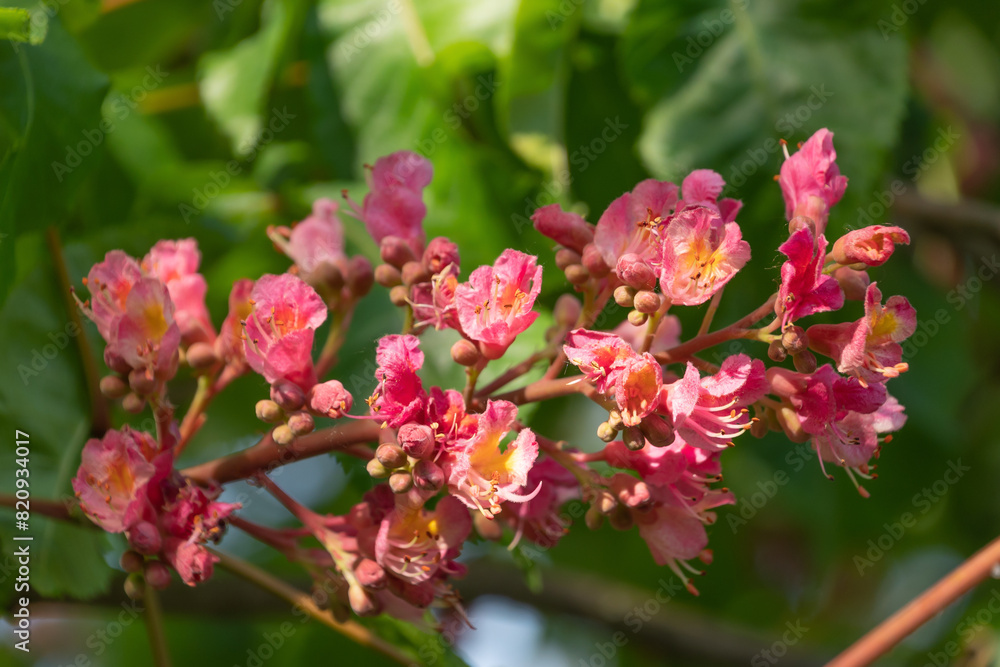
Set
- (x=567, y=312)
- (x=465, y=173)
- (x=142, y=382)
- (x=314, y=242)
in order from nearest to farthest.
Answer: (x=142, y=382)
(x=567, y=312)
(x=314, y=242)
(x=465, y=173)

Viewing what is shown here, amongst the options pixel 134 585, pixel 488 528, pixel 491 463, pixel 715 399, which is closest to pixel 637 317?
pixel 715 399

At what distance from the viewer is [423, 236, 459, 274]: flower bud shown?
1.23 metres

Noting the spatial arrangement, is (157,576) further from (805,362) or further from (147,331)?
(805,362)

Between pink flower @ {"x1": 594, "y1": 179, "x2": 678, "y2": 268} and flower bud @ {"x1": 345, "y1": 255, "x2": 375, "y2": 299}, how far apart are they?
38 centimetres

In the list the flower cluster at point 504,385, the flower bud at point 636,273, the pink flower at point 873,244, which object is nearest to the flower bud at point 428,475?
the flower cluster at point 504,385

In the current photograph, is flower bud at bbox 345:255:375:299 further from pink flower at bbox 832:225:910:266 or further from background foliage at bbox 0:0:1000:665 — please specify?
pink flower at bbox 832:225:910:266

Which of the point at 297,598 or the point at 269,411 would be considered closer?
the point at 269,411

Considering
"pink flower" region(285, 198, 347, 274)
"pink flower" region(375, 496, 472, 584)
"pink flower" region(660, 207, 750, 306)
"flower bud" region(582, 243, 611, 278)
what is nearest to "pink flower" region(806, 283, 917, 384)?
"pink flower" region(660, 207, 750, 306)

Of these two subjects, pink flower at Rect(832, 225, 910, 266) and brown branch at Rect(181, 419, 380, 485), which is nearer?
pink flower at Rect(832, 225, 910, 266)

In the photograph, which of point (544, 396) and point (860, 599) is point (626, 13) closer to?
point (544, 396)

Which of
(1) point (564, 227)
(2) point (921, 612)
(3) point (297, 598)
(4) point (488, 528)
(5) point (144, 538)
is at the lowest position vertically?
(2) point (921, 612)

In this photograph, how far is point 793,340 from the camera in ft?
3.43

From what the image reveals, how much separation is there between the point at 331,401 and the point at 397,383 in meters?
0.10

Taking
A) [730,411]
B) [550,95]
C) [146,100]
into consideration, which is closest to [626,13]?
[550,95]
